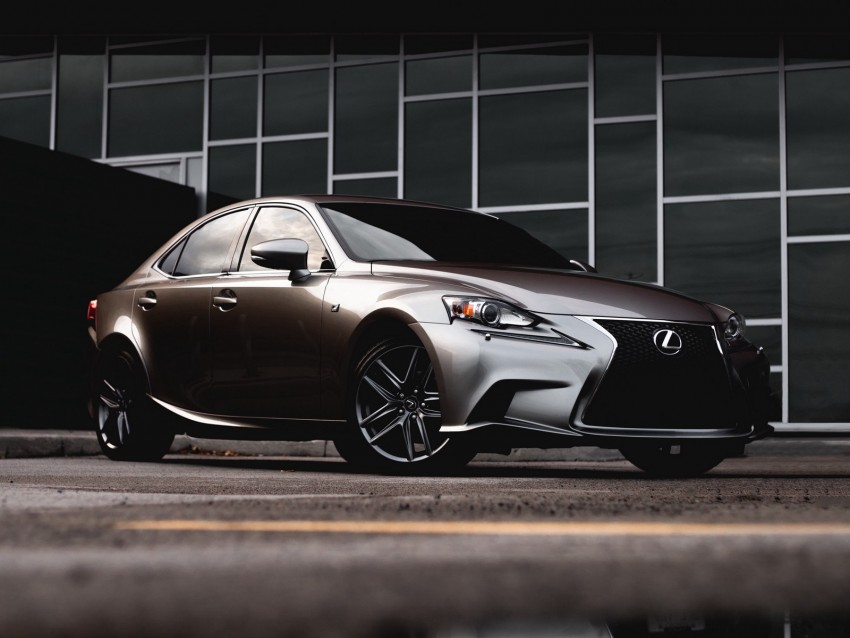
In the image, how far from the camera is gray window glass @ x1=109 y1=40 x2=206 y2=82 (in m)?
17.8

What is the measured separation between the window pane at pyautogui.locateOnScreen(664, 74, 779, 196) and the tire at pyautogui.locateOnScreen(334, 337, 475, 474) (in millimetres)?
8869

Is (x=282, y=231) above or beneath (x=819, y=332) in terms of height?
above

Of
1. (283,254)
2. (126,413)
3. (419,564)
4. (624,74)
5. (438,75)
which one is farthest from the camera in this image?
(438,75)

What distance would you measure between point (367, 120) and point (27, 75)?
484 centimetres

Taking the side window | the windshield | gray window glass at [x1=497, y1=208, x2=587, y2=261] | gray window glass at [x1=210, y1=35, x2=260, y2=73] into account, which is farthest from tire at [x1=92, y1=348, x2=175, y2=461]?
gray window glass at [x1=210, y1=35, x2=260, y2=73]

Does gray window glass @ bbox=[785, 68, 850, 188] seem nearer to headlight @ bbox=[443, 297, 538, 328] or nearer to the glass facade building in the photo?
the glass facade building

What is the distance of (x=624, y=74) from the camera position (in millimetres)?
15734

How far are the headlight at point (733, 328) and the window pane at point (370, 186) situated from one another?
9256mm

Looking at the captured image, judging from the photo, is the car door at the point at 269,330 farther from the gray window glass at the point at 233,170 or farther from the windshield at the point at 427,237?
the gray window glass at the point at 233,170

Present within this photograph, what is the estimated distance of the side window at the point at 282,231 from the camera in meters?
7.81

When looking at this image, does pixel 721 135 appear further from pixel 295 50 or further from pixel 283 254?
pixel 283 254

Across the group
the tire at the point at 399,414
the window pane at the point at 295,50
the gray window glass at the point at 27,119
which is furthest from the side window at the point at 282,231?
the gray window glass at the point at 27,119

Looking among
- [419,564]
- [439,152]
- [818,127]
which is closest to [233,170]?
[439,152]

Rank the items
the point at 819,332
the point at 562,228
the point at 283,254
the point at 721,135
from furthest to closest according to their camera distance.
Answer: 1. the point at 562,228
2. the point at 721,135
3. the point at 819,332
4. the point at 283,254
